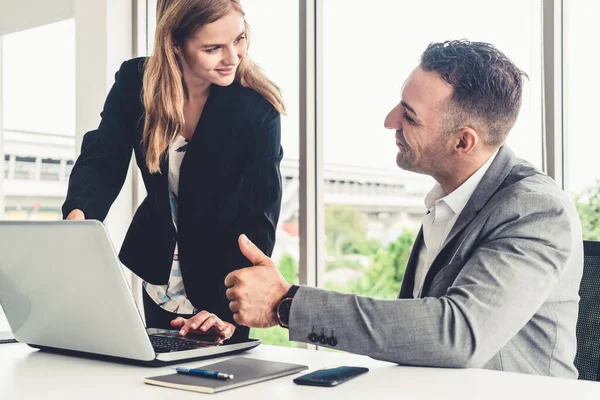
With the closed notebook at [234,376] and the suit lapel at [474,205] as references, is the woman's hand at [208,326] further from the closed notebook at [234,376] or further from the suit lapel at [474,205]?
the suit lapel at [474,205]

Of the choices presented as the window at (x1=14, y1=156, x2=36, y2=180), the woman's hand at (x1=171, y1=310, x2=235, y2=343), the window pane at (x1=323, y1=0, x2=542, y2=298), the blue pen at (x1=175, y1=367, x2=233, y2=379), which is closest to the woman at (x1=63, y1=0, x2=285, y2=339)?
the woman's hand at (x1=171, y1=310, x2=235, y2=343)

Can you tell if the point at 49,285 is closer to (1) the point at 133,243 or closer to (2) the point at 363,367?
(2) the point at 363,367

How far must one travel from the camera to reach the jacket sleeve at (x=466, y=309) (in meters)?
1.13

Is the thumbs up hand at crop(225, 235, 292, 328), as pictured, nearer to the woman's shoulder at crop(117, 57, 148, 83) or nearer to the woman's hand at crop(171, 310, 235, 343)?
the woman's hand at crop(171, 310, 235, 343)

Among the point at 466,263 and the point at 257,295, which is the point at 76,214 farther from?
→ the point at 466,263

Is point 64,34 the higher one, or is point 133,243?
point 64,34

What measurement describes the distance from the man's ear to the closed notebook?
0.63m

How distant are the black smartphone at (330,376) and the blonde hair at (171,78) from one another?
978 mm

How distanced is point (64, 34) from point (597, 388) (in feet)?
12.3

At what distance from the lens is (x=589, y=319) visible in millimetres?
1370

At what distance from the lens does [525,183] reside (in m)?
1.32

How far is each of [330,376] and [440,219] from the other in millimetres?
611

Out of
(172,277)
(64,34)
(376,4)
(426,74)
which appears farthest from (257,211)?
(64,34)

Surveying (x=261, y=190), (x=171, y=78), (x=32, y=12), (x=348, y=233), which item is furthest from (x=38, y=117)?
(x=261, y=190)
